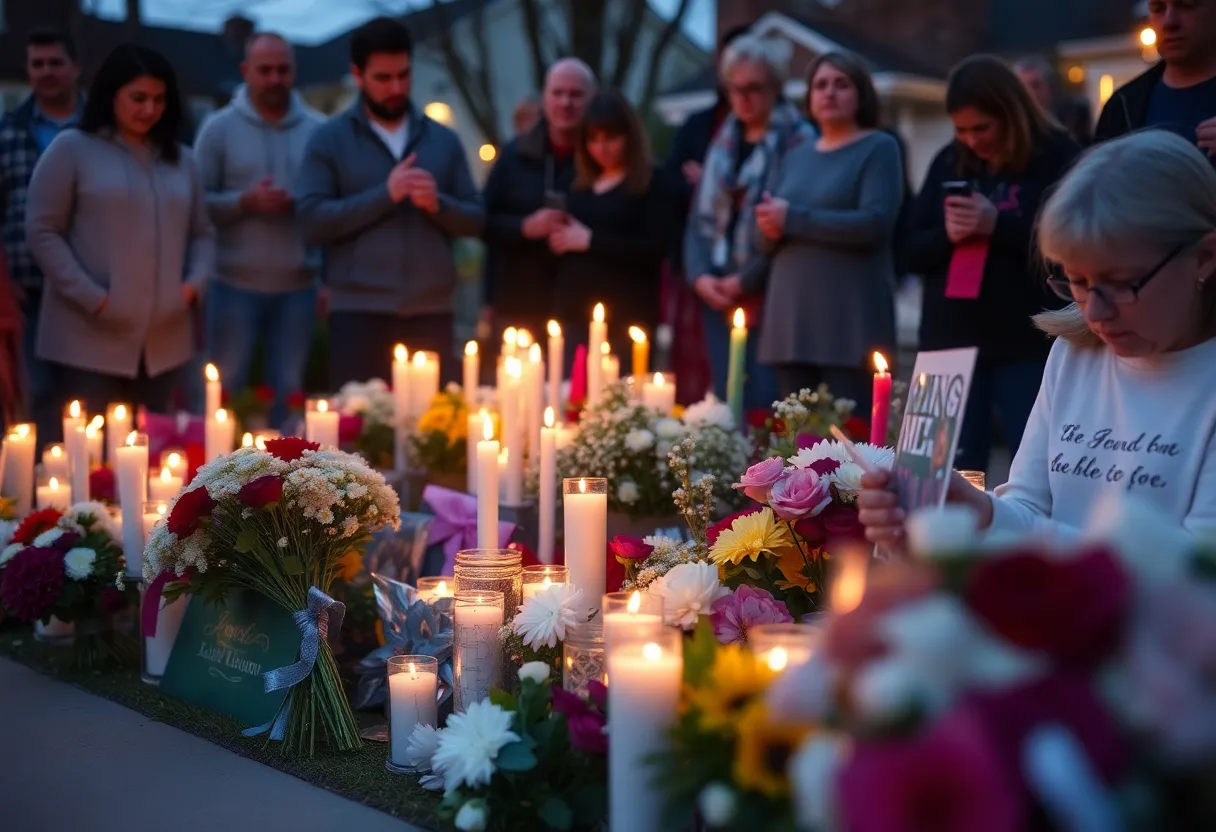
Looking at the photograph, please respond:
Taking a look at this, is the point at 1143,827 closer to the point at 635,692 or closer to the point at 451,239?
the point at 635,692

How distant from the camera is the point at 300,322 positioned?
6758 mm

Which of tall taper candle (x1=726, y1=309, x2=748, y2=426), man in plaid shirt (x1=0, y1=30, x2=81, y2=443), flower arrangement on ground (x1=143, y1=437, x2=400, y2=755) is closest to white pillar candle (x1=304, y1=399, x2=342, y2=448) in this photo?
flower arrangement on ground (x1=143, y1=437, x2=400, y2=755)

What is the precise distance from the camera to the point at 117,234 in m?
5.74

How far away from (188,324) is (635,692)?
14.6 ft

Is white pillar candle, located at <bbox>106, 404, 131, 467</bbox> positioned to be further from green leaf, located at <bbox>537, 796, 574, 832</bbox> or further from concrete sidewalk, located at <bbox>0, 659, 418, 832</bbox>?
green leaf, located at <bbox>537, 796, 574, 832</bbox>

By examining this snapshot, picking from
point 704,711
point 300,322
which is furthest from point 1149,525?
point 300,322

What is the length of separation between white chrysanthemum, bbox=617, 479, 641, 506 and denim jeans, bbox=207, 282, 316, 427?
295cm

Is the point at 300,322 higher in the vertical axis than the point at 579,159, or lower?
lower

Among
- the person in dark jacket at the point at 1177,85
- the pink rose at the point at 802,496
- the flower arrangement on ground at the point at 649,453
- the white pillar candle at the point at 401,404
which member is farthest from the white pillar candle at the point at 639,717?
the white pillar candle at the point at 401,404

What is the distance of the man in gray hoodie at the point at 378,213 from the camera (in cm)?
609

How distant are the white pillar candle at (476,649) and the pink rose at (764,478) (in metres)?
0.64

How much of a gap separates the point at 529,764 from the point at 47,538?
85.4 inches

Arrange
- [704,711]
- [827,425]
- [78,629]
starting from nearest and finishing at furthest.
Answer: [704,711] → [78,629] → [827,425]

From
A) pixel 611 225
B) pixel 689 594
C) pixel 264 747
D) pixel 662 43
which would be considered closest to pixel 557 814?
pixel 689 594
